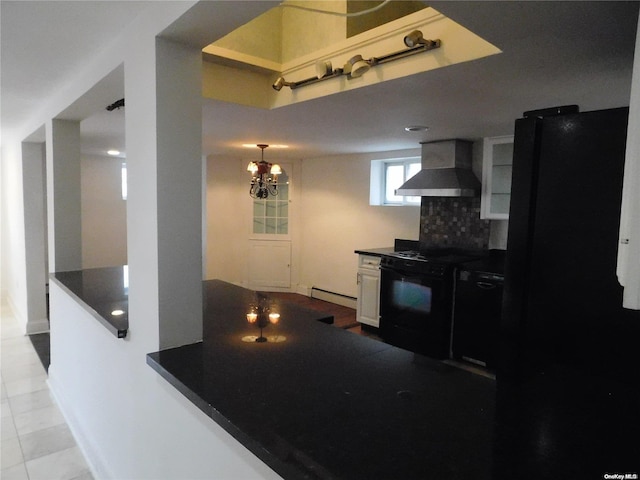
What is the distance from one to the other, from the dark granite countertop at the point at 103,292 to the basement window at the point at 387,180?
3.32 meters

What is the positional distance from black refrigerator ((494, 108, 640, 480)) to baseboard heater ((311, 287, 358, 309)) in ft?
14.3

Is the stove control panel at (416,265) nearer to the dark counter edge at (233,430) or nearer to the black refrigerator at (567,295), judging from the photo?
the black refrigerator at (567,295)

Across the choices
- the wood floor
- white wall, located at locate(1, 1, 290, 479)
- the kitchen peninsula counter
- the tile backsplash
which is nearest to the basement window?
the tile backsplash

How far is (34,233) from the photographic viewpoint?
14.9ft

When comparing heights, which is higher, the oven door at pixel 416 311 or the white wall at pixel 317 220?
the white wall at pixel 317 220

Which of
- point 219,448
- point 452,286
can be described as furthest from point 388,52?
point 452,286

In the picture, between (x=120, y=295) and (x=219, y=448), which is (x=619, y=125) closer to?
(x=219, y=448)

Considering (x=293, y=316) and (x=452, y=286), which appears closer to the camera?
(x=293, y=316)

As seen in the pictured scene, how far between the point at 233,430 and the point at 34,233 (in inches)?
178

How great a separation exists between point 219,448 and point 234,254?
566 cm

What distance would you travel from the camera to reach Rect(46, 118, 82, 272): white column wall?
3033 mm

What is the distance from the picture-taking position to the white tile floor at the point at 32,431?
→ 7.82 feet

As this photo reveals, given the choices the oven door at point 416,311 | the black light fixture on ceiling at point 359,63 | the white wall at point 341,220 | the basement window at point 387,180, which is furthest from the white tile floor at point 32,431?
the basement window at point 387,180

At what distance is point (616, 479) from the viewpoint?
811 millimetres
